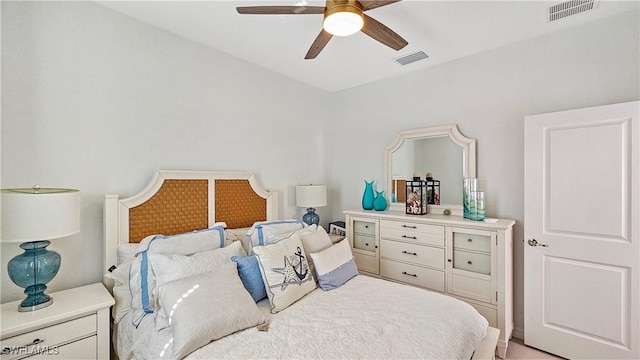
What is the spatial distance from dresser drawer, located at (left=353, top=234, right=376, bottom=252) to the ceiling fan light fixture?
214 cm

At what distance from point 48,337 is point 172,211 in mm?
1021

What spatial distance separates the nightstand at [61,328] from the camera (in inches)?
56.5

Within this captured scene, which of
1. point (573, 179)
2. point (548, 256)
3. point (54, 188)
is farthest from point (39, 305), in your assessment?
point (573, 179)

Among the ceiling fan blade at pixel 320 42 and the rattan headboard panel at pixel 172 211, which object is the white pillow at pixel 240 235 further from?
the ceiling fan blade at pixel 320 42

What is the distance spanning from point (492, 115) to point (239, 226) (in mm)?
2643

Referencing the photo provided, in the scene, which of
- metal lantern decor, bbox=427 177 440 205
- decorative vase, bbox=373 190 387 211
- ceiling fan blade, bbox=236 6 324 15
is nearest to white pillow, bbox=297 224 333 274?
decorative vase, bbox=373 190 387 211

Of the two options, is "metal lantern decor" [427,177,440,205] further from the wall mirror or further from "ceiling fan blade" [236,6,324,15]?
"ceiling fan blade" [236,6,324,15]

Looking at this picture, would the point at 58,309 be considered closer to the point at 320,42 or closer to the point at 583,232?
the point at 320,42

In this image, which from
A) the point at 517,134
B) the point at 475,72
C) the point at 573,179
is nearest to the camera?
the point at 573,179

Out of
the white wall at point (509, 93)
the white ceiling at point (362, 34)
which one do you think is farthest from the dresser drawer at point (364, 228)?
the white ceiling at point (362, 34)

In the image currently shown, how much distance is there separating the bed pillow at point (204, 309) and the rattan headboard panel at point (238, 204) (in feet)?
3.27

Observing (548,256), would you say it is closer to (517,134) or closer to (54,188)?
(517,134)

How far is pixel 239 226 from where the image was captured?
2.79m

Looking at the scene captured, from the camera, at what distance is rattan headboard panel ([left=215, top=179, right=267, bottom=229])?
266 cm
